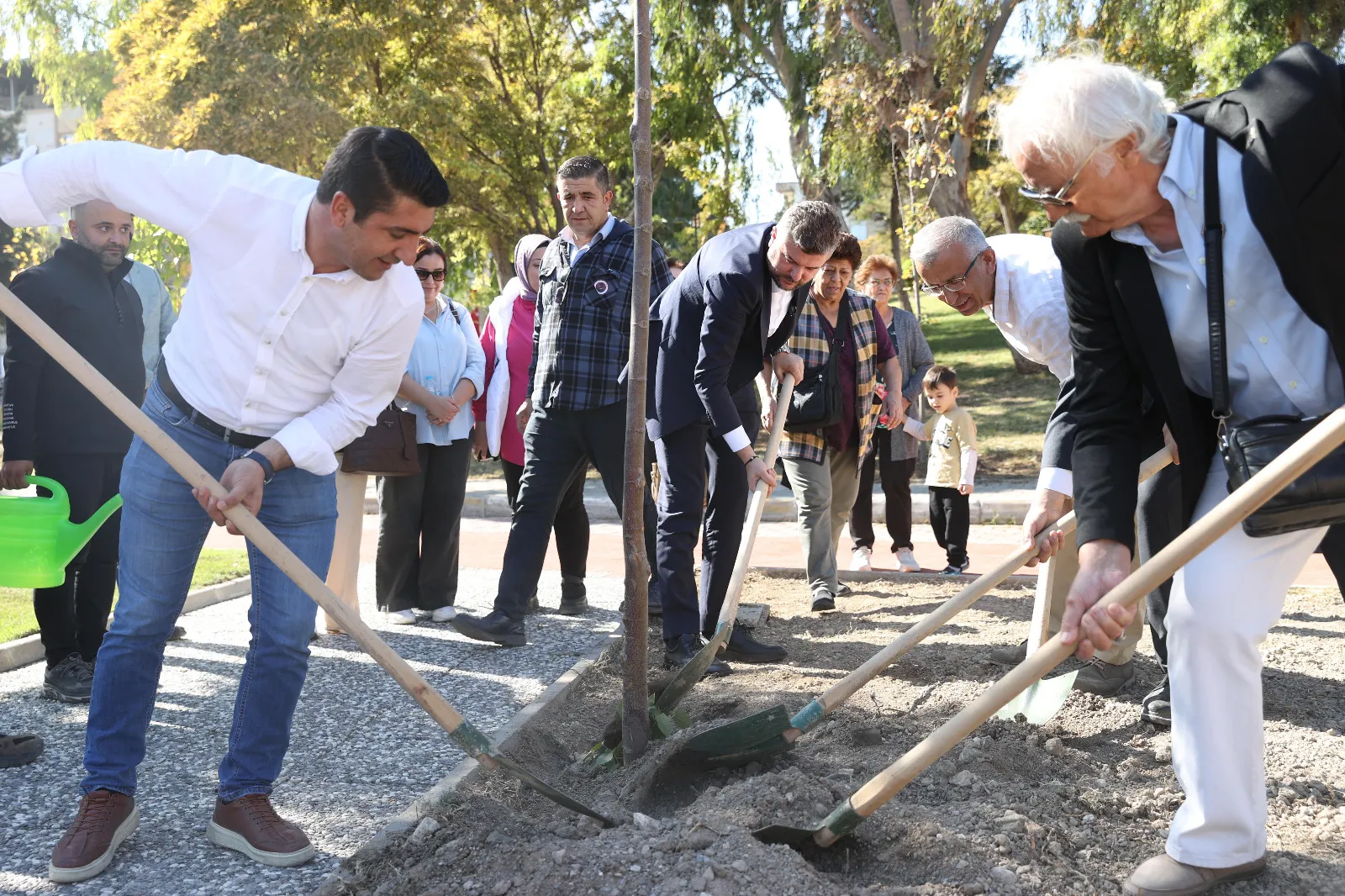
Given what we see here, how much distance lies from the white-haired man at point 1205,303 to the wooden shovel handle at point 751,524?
2156 millimetres

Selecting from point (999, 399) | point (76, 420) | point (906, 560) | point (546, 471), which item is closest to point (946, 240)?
point (546, 471)

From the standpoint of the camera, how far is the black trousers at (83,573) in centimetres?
467

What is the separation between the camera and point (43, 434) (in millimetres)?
4645

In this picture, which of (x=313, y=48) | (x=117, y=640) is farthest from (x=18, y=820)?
(x=313, y=48)

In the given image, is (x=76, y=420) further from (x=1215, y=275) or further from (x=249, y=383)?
(x=1215, y=275)

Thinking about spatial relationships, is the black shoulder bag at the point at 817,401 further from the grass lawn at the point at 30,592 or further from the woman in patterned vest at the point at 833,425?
the grass lawn at the point at 30,592

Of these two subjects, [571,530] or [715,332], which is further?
[571,530]

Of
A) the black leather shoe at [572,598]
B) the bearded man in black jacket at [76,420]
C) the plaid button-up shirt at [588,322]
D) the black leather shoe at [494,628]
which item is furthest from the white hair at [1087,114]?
the black leather shoe at [572,598]

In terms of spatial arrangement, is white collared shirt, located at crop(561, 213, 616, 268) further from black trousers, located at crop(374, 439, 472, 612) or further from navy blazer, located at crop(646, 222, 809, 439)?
black trousers, located at crop(374, 439, 472, 612)

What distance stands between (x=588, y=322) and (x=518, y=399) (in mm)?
1149

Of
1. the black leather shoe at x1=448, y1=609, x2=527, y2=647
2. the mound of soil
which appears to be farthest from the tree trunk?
the black leather shoe at x1=448, y1=609, x2=527, y2=647

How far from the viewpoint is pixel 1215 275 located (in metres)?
2.48

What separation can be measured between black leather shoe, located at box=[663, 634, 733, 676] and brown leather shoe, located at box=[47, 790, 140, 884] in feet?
7.92

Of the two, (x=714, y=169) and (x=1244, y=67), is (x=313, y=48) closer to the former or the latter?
(x=714, y=169)
